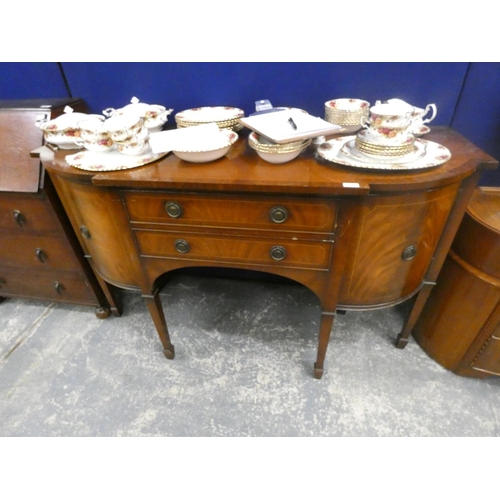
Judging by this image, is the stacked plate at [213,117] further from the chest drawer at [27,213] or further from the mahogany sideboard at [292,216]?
the chest drawer at [27,213]

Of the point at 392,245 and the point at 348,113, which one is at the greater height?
the point at 348,113

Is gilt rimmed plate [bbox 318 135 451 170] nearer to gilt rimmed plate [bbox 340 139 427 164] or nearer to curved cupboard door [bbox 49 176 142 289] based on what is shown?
gilt rimmed plate [bbox 340 139 427 164]

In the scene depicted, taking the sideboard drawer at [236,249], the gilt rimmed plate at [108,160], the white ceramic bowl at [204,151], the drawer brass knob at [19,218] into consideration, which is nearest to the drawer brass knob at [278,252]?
the sideboard drawer at [236,249]

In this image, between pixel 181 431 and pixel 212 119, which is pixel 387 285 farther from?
pixel 181 431

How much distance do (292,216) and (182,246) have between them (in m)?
0.35

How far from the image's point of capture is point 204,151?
0.86 metres

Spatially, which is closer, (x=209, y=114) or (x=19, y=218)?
(x=209, y=114)

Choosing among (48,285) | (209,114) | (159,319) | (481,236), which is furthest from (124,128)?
(481,236)

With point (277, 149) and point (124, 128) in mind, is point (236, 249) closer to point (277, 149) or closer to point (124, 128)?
point (277, 149)

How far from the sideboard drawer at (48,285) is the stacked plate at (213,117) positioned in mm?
828

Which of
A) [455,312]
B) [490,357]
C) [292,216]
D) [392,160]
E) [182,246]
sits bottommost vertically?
[490,357]

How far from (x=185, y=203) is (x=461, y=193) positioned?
0.78 metres

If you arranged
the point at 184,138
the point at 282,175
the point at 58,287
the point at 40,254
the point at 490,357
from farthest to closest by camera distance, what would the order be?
1. the point at 58,287
2. the point at 40,254
3. the point at 490,357
4. the point at 184,138
5. the point at 282,175

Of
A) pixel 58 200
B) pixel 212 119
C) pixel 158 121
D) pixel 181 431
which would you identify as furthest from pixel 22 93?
pixel 181 431
